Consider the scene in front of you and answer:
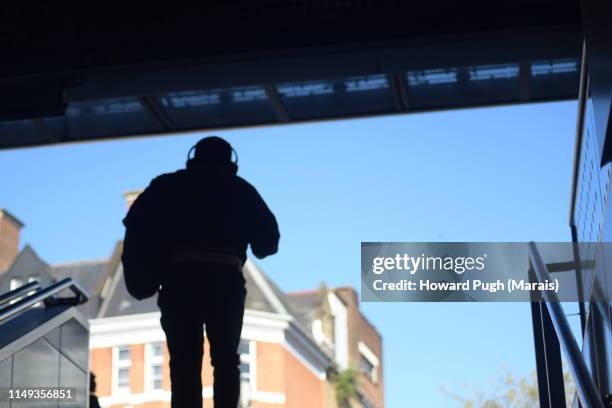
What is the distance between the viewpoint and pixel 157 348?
38438 millimetres

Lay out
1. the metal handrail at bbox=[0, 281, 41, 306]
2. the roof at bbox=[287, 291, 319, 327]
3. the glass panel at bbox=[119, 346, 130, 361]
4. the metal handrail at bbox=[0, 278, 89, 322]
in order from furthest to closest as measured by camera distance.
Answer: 1. the roof at bbox=[287, 291, 319, 327]
2. the glass panel at bbox=[119, 346, 130, 361]
3. the metal handrail at bbox=[0, 281, 41, 306]
4. the metal handrail at bbox=[0, 278, 89, 322]

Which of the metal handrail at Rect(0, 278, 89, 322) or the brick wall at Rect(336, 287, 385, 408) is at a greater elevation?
the brick wall at Rect(336, 287, 385, 408)

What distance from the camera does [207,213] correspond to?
16.8 ft

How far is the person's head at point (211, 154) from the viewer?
210 inches

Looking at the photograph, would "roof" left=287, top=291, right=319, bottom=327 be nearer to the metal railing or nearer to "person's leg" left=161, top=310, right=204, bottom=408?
the metal railing

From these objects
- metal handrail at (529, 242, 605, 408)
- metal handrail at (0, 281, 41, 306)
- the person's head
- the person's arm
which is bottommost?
metal handrail at (529, 242, 605, 408)

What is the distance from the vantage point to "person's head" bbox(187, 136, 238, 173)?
532 cm

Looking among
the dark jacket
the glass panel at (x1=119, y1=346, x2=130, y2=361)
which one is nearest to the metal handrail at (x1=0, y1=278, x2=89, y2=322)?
the dark jacket

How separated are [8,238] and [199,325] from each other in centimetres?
4170

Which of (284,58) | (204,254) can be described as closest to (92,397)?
(284,58)

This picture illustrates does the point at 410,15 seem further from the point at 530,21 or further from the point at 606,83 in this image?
the point at 606,83

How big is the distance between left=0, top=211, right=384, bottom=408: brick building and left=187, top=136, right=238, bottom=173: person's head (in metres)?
29.4

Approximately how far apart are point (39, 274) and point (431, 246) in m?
34.2

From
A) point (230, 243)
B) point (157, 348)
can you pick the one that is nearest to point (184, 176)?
point (230, 243)
